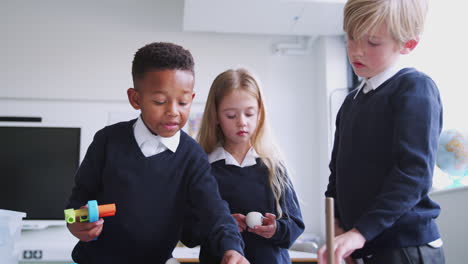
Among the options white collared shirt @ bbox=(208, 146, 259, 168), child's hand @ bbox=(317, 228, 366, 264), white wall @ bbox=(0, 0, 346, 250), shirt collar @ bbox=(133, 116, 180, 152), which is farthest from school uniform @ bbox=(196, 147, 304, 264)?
white wall @ bbox=(0, 0, 346, 250)

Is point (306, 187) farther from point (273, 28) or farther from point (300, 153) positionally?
point (273, 28)

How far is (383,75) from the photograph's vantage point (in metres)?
1.04

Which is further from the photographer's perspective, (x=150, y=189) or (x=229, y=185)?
→ (x=229, y=185)

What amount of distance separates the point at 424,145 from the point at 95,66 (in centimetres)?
361

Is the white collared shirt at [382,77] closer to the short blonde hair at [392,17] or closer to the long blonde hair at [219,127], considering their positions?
the short blonde hair at [392,17]

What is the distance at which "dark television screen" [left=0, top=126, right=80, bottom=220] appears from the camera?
3.54 meters

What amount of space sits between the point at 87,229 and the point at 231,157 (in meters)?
0.59

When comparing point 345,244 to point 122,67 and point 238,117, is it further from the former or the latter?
point 122,67

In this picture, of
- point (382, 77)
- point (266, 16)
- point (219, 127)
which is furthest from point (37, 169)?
point (382, 77)

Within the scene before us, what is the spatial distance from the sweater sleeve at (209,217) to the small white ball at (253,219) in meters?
0.17

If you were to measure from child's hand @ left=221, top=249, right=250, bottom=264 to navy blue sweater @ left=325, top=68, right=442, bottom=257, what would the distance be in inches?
10.6

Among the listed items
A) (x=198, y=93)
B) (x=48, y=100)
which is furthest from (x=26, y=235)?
(x=198, y=93)

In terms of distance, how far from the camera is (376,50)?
39.2 inches

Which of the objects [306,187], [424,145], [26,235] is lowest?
[26,235]
